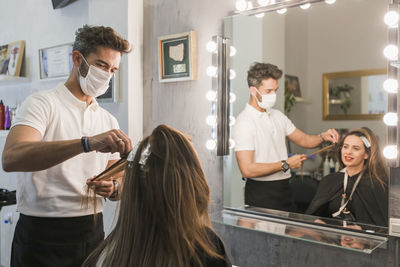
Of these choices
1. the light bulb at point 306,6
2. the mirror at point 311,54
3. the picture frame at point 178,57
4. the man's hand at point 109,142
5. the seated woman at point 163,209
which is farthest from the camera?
the picture frame at point 178,57

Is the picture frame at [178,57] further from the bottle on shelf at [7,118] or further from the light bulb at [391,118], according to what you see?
the bottle on shelf at [7,118]

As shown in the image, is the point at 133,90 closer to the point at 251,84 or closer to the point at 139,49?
the point at 139,49

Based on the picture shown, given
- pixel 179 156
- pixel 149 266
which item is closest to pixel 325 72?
pixel 179 156

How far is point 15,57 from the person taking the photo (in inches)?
99.0

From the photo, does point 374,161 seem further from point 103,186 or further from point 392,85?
point 103,186

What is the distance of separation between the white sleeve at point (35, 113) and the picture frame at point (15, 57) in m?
1.32

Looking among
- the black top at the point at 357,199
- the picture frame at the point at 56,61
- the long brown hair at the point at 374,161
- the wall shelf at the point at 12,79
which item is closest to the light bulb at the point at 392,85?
the long brown hair at the point at 374,161

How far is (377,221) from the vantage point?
4.38 ft

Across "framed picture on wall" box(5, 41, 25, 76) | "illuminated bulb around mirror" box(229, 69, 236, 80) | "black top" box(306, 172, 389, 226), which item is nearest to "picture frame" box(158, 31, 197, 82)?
"illuminated bulb around mirror" box(229, 69, 236, 80)

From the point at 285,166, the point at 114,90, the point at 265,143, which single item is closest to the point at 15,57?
the point at 114,90

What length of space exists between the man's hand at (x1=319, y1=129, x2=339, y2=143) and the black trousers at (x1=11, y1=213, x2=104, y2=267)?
90cm

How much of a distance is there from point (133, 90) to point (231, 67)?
0.52 metres

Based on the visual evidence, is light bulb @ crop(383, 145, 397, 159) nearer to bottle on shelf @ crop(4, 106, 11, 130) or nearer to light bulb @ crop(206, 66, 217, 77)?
light bulb @ crop(206, 66, 217, 77)

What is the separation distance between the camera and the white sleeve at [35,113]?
1241mm
